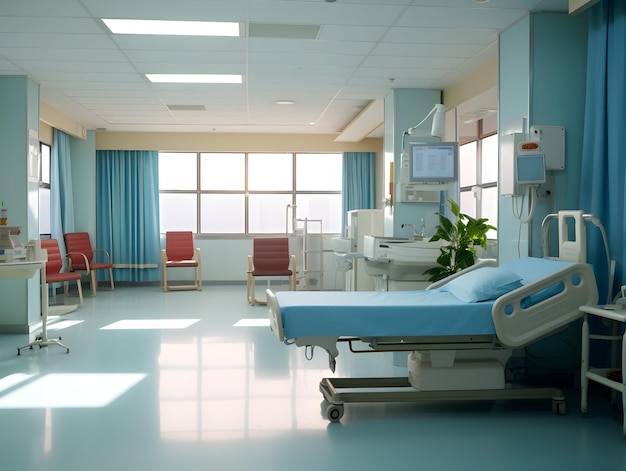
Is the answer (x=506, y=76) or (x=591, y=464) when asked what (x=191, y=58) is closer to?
(x=506, y=76)

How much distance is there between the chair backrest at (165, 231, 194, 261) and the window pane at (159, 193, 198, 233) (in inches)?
27.7

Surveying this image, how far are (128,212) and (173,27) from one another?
5.88 m

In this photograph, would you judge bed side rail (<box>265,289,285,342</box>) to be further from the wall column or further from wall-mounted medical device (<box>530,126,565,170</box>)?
the wall column

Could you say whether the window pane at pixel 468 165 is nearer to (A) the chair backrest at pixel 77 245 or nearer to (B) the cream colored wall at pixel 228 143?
(B) the cream colored wall at pixel 228 143

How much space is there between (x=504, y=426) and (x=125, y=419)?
2057 mm

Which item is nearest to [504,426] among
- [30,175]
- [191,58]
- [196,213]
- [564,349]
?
[564,349]

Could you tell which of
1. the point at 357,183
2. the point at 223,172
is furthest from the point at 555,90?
the point at 223,172

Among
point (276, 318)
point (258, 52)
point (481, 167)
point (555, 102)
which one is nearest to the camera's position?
point (276, 318)

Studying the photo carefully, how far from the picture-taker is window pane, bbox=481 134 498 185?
7586 mm

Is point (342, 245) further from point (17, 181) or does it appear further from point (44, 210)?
point (44, 210)

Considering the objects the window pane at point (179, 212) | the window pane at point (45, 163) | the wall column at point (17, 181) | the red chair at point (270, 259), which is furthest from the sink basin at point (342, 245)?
the window pane at point (45, 163)

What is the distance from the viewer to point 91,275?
9266 mm

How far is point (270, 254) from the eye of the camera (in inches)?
341

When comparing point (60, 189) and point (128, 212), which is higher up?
point (60, 189)
